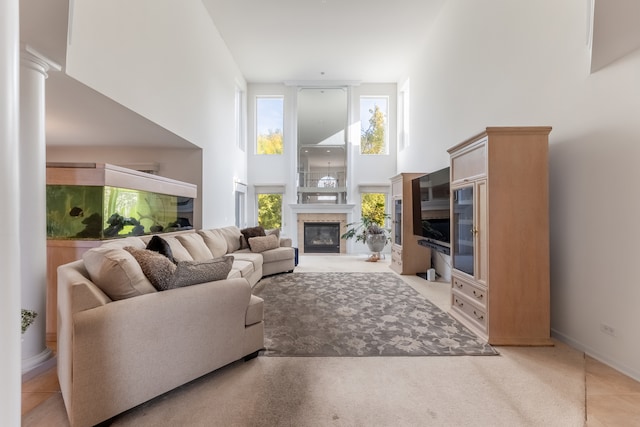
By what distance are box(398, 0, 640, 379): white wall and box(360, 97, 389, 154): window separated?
15.0 feet

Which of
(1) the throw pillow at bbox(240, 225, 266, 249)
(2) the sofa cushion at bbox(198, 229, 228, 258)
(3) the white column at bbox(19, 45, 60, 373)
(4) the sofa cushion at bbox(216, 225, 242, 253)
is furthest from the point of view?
(1) the throw pillow at bbox(240, 225, 266, 249)

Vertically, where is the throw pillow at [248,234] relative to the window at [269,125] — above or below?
below

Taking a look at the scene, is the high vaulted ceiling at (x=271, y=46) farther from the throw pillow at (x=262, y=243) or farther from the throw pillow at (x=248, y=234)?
the throw pillow at (x=262, y=243)

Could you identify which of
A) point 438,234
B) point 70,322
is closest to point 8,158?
point 70,322

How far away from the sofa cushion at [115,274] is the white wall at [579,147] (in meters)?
3.35

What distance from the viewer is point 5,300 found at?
2.79 ft

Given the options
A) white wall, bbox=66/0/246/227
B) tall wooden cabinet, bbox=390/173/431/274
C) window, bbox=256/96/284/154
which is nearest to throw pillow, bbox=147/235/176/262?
white wall, bbox=66/0/246/227

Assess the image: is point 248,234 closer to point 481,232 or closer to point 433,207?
point 433,207

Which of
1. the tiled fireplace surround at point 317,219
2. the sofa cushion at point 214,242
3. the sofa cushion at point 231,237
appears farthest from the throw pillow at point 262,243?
the tiled fireplace surround at point 317,219

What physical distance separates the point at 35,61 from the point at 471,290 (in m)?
4.21

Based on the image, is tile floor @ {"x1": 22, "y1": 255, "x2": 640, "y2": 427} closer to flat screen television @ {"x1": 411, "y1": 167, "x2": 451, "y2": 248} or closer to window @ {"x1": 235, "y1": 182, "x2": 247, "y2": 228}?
flat screen television @ {"x1": 411, "y1": 167, "x2": 451, "y2": 248}

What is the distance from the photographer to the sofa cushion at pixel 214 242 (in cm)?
445

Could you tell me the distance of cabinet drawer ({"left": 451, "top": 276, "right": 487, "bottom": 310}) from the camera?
2.70 meters

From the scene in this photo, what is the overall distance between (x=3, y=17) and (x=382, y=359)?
2666 mm
